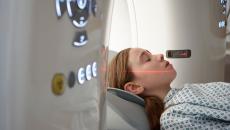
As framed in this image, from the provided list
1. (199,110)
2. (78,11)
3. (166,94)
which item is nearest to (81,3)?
(78,11)

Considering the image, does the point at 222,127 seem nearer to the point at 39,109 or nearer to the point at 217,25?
the point at 217,25

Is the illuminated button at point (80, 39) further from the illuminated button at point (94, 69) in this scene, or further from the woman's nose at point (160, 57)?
the woman's nose at point (160, 57)

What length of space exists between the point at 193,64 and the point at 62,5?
1.29m

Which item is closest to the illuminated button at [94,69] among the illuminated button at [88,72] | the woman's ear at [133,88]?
the illuminated button at [88,72]

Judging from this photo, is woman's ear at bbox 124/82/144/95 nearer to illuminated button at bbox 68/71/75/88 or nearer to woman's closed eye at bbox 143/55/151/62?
woman's closed eye at bbox 143/55/151/62

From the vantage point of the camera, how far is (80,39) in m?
0.43

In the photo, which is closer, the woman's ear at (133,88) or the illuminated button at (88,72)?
the illuminated button at (88,72)

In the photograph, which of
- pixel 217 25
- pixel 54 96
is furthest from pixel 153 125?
pixel 54 96

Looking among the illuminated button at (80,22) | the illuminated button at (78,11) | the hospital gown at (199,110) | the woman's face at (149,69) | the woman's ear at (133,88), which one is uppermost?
the illuminated button at (78,11)

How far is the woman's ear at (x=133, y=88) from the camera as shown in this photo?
4.69 ft

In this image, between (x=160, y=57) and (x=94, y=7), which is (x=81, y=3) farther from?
(x=160, y=57)

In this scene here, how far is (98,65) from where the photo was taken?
0.49 m

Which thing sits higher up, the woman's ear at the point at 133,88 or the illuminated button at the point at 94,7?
the illuminated button at the point at 94,7

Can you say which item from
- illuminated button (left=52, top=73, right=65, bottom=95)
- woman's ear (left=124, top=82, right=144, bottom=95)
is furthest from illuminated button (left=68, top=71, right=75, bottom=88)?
woman's ear (left=124, top=82, right=144, bottom=95)
